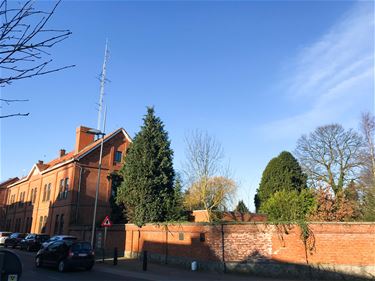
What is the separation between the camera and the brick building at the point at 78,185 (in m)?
40.6

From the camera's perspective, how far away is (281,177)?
128 feet

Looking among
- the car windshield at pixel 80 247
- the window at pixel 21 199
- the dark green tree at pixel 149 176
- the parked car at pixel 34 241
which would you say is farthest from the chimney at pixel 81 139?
the car windshield at pixel 80 247

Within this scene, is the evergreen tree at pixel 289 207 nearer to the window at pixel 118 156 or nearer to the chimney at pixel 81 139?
the window at pixel 118 156

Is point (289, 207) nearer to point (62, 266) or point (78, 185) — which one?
point (62, 266)

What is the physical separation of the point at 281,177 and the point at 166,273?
2159 centimetres

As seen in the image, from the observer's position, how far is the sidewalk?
742 inches

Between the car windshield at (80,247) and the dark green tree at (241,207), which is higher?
the dark green tree at (241,207)

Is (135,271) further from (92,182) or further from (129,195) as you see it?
(92,182)

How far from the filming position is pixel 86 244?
21.6 m

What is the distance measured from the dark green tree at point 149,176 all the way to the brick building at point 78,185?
10.2 metres

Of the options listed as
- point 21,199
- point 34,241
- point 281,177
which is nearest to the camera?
point 34,241

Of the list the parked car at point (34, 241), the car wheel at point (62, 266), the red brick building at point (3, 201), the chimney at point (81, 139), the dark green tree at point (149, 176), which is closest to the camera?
the car wheel at point (62, 266)

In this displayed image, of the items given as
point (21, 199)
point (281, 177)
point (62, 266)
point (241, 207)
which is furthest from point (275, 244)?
point (21, 199)

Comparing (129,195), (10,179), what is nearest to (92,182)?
(129,195)
